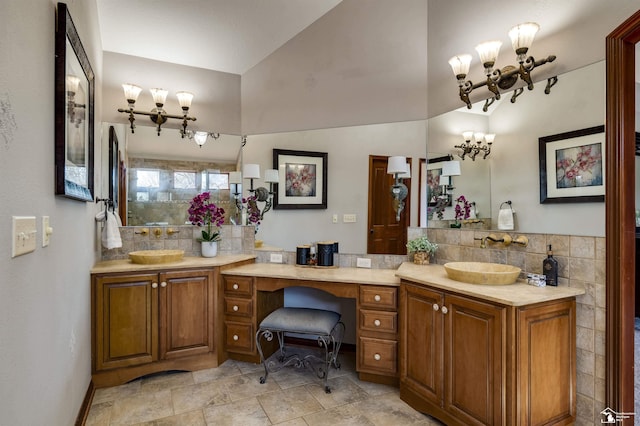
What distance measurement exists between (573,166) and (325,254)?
6.21 feet

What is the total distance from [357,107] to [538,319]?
220 centimetres

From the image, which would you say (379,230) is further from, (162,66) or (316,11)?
(162,66)

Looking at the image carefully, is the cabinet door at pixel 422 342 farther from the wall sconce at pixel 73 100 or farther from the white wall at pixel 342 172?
the wall sconce at pixel 73 100

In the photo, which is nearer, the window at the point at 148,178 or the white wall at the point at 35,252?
the white wall at the point at 35,252

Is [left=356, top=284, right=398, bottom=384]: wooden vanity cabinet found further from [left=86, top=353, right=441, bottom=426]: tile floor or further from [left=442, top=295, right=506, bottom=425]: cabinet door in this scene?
[left=442, top=295, right=506, bottom=425]: cabinet door

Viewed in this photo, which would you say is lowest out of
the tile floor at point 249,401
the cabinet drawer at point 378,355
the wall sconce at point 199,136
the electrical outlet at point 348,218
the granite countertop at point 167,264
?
the tile floor at point 249,401

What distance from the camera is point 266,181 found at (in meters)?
3.18

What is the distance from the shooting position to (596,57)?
1784mm

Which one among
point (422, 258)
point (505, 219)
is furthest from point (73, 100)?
point (505, 219)

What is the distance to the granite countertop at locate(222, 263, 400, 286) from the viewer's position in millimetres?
2494

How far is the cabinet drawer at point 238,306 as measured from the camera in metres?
2.74

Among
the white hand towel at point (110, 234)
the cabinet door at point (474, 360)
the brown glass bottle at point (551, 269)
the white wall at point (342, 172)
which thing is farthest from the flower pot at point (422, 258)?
the white hand towel at point (110, 234)

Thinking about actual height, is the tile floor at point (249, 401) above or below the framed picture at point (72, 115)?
below

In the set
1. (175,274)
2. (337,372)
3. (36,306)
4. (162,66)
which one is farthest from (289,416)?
(162,66)
